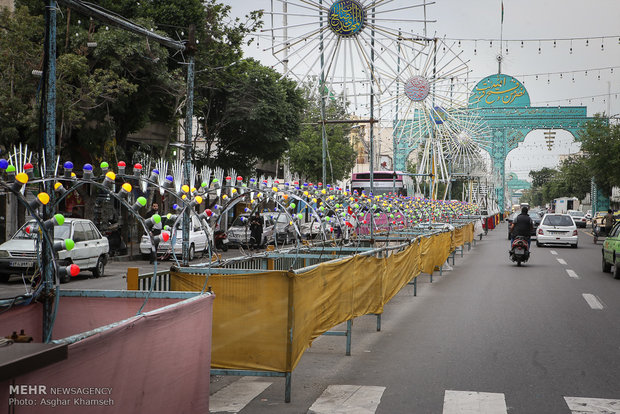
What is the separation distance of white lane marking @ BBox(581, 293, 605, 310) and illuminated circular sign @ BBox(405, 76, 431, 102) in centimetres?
1626

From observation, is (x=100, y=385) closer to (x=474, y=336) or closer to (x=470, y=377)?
(x=470, y=377)

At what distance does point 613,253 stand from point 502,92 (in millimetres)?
56715

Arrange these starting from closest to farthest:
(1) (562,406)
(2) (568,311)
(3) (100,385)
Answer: (3) (100,385) → (1) (562,406) → (2) (568,311)

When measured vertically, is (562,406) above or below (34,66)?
below

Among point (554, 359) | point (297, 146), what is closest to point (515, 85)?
point (297, 146)

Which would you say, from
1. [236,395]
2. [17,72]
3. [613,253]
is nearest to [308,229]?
[613,253]

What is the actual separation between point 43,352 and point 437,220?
31.5 meters

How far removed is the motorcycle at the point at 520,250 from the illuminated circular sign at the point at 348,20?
28.7 ft

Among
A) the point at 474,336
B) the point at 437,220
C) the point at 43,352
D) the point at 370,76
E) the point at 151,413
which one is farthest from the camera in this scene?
the point at 437,220

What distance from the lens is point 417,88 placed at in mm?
31109

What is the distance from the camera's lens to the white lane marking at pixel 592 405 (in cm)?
682

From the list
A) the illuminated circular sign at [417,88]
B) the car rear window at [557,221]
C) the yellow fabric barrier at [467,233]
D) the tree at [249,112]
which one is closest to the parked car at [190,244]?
the tree at [249,112]

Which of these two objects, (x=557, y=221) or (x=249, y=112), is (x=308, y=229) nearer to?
(x=249, y=112)

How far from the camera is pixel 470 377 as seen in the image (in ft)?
27.1
